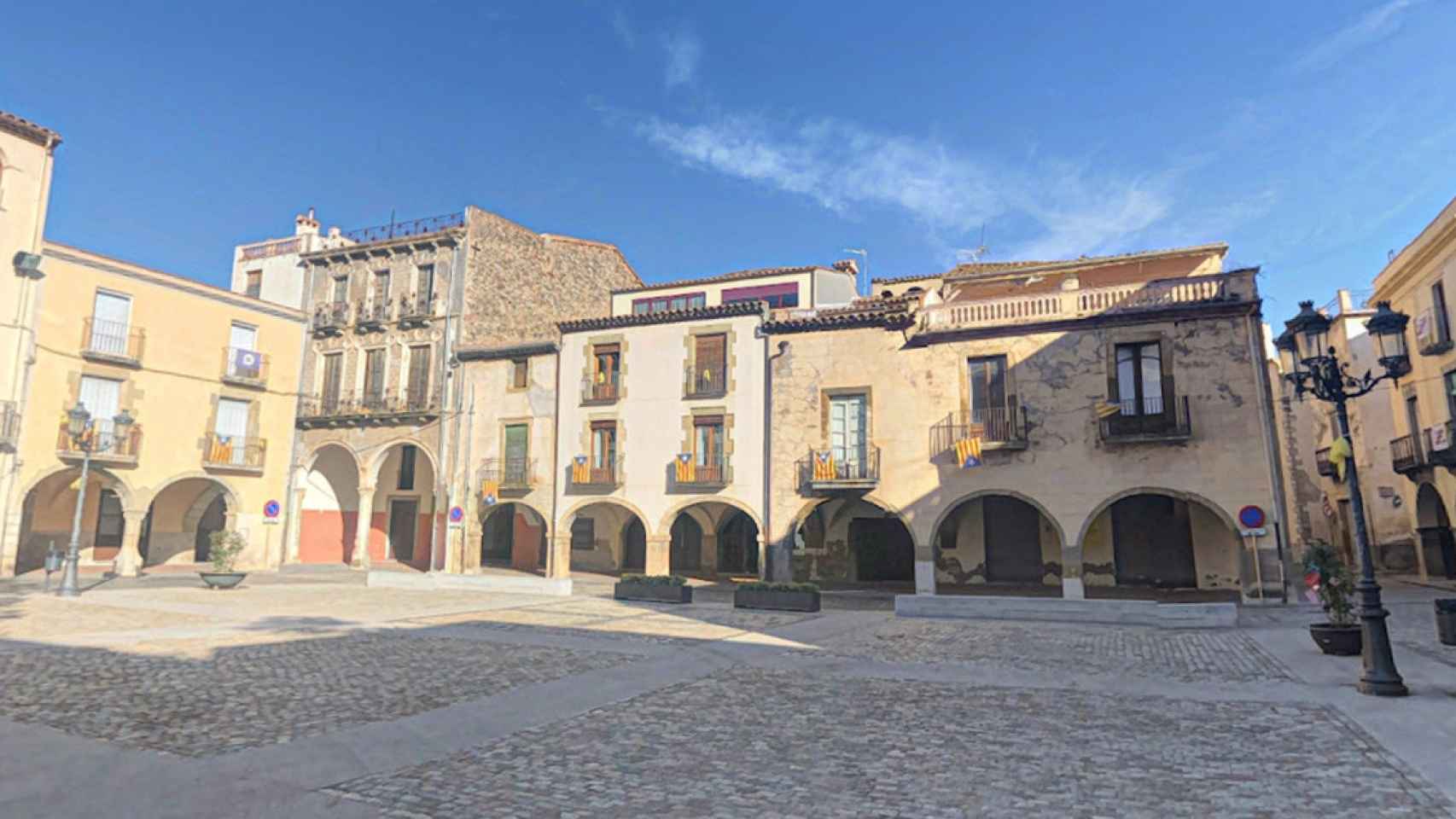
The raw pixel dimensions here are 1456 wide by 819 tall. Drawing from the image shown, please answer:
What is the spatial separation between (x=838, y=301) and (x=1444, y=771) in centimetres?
2599

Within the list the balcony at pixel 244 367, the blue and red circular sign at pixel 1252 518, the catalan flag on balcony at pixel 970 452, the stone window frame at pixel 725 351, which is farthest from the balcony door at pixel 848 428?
the balcony at pixel 244 367

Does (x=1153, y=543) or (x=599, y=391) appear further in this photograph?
(x=599, y=391)

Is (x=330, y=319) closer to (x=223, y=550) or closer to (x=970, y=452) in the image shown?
(x=223, y=550)

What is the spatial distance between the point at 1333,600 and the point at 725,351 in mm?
18324

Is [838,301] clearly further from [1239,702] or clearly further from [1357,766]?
[1357,766]

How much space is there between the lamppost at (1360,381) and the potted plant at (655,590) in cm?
1389

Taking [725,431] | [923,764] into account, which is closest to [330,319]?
[725,431]

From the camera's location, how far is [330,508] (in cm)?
3491

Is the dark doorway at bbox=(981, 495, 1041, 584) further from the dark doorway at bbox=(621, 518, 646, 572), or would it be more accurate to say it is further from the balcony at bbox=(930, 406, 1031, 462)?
the dark doorway at bbox=(621, 518, 646, 572)

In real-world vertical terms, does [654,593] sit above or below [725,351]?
below

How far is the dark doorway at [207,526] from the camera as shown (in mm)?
33062

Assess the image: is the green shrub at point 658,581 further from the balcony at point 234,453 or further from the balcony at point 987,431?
the balcony at point 234,453

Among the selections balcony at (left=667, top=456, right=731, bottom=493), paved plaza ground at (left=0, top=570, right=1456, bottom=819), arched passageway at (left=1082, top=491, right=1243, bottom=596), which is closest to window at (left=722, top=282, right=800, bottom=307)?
balcony at (left=667, top=456, right=731, bottom=493)

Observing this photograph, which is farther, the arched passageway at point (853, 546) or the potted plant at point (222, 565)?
the arched passageway at point (853, 546)
